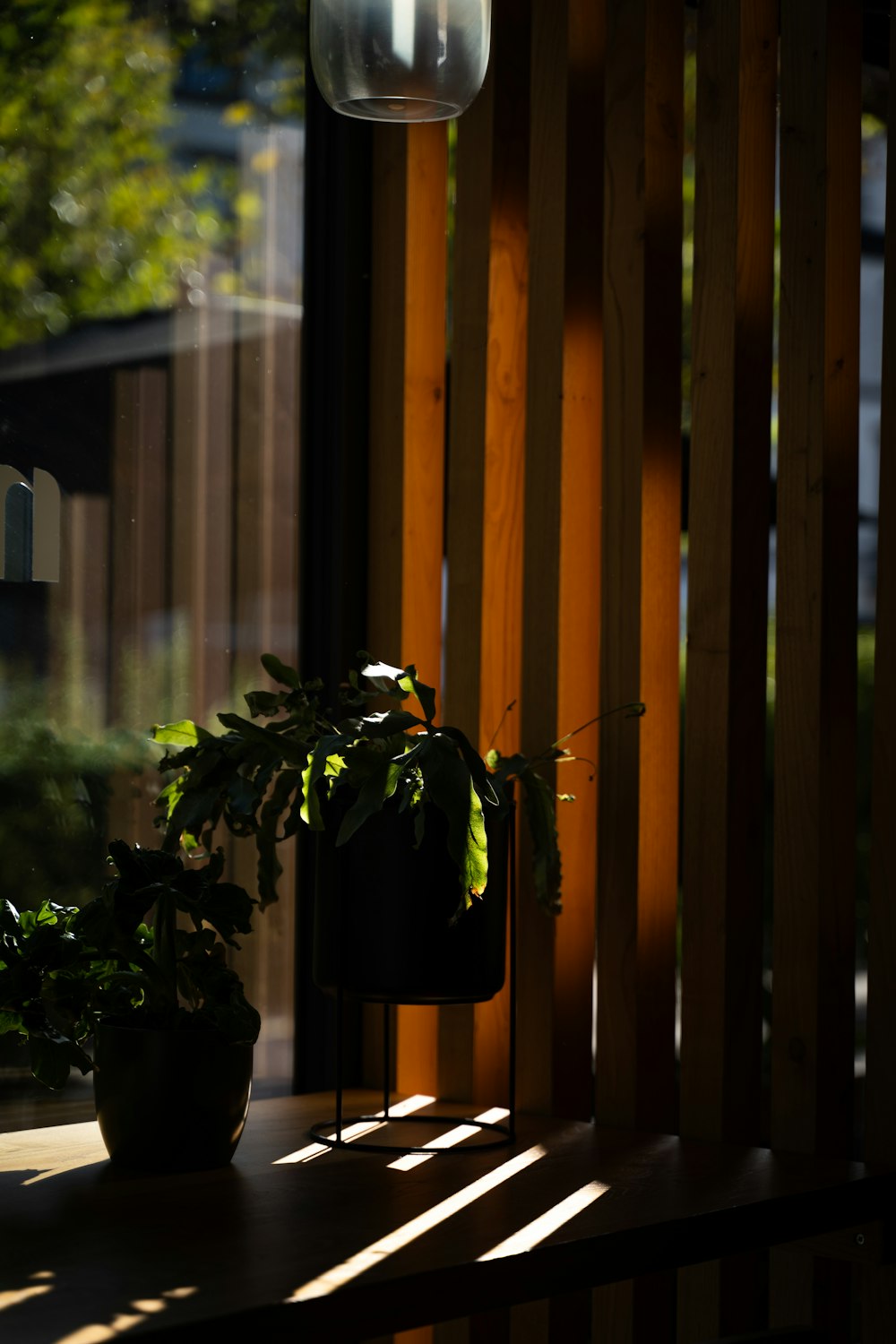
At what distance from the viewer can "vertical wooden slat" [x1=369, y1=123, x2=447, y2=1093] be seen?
2.41 metres

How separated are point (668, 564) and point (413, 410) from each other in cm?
49

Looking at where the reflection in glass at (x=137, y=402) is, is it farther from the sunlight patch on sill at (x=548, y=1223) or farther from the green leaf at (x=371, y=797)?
the sunlight patch on sill at (x=548, y=1223)

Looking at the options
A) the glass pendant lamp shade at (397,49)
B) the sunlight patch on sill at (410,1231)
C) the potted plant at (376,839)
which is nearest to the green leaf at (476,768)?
the potted plant at (376,839)

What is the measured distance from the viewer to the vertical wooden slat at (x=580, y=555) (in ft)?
7.18

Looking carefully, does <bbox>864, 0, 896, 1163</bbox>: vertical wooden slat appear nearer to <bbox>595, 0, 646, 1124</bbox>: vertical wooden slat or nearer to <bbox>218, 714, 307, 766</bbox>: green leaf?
<bbox>595, 0, 646, 1124</bbox>: vertical wooden slat

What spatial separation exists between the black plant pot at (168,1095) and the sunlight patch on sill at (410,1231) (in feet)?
0.90

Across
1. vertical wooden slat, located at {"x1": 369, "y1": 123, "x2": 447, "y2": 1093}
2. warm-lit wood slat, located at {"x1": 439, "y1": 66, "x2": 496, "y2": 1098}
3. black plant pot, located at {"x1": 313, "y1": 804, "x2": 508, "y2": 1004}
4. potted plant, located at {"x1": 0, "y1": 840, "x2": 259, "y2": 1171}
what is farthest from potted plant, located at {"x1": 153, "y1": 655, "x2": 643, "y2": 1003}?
vertical wooden slat, located at {"x1": 369, "y1": 123, "x2": 447, "y2": 1093}

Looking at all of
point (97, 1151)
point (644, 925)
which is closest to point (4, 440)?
point (97, 1151)

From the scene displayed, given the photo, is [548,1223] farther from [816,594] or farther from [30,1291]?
[816,594]

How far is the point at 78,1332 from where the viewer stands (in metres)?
1.20

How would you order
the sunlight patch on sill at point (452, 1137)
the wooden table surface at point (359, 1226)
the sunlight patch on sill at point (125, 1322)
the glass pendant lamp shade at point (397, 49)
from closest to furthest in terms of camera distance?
the sunlight patch on sill at point (125, 1322) → the wooden table surface at point (359, 1226) → the glass pendant lamp shade at point (397, 49) → the sunlight patch on sill at point (452, 1137)

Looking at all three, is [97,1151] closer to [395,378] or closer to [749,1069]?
[749,1069]

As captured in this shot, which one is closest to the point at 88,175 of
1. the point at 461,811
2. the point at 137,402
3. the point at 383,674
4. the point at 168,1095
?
the point at 137,402

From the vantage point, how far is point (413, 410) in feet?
7.91
